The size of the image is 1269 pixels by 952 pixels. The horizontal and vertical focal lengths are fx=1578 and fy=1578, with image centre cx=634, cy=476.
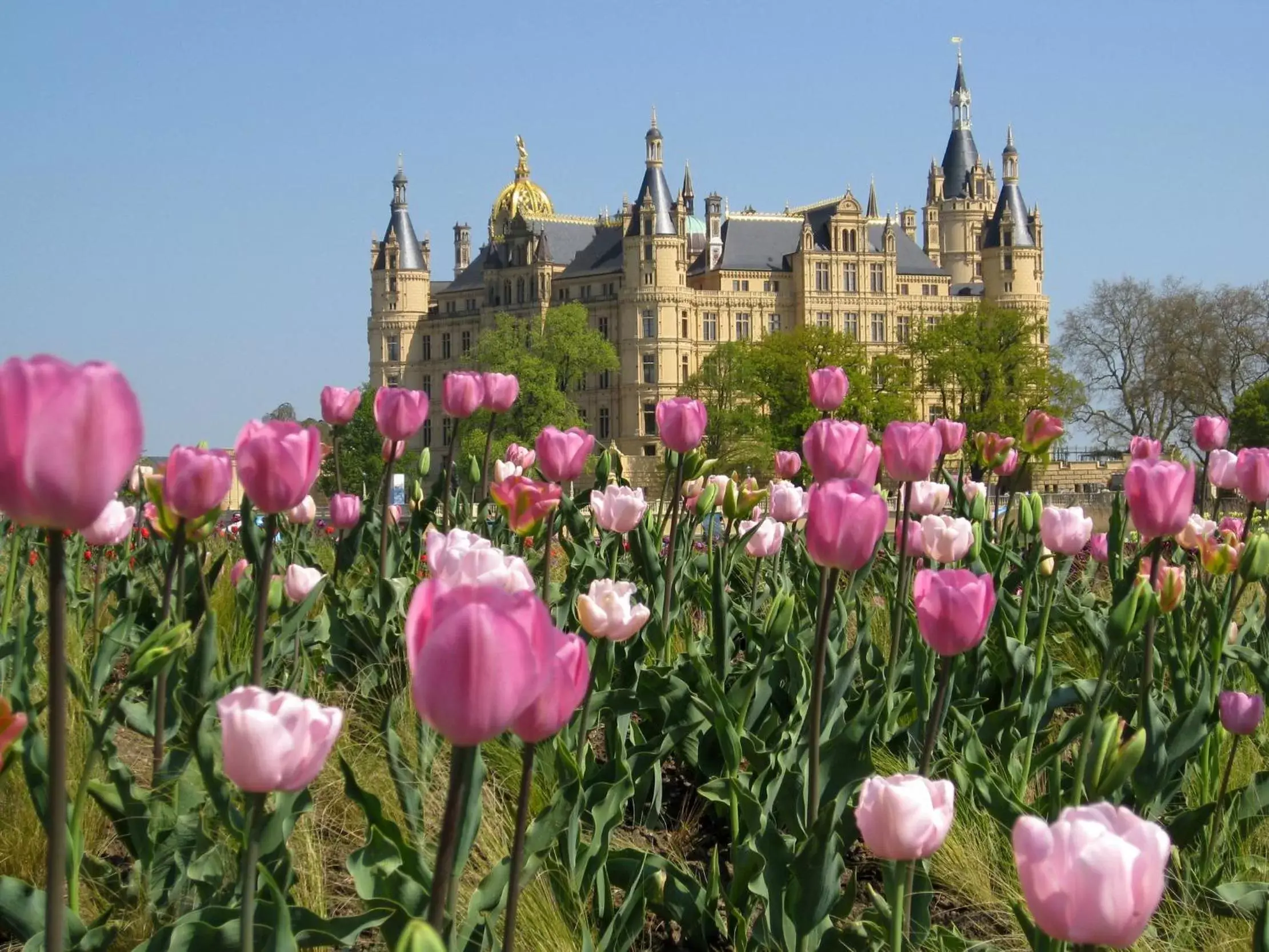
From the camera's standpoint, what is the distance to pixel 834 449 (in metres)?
2.68

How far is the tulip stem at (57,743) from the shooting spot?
1.17 metres

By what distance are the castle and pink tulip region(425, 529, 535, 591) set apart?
55956mm

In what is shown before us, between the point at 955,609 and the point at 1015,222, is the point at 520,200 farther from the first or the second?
the point at 955,609

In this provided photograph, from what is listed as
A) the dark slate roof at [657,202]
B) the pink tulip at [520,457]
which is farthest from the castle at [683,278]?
the pink tulip at [520,457]

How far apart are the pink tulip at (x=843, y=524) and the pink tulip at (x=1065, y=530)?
1.28m

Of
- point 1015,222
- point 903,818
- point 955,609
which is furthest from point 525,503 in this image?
point 1015,222

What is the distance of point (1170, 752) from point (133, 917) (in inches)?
66.1

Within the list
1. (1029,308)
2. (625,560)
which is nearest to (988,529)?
(625,560)

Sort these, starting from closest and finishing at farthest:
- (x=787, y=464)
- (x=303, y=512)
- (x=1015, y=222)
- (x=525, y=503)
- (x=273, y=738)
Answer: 1. (x=273, y=738)
2. (x=525, y=503)
3. (x=303, y=512)
4. (x=787, y=464)
5. (x=1015, y=222)

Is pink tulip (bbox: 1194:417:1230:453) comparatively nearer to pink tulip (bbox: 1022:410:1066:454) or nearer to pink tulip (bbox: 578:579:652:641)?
pink tulip (bbox: 1022:410:1066:454)

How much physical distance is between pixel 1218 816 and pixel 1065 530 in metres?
0.69

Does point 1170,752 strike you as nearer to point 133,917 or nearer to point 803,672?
point 803,672

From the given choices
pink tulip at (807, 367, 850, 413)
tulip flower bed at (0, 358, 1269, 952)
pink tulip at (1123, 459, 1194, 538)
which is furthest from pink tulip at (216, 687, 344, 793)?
pink tulip at (807, 367, 850, 413)

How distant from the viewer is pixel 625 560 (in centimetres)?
466
